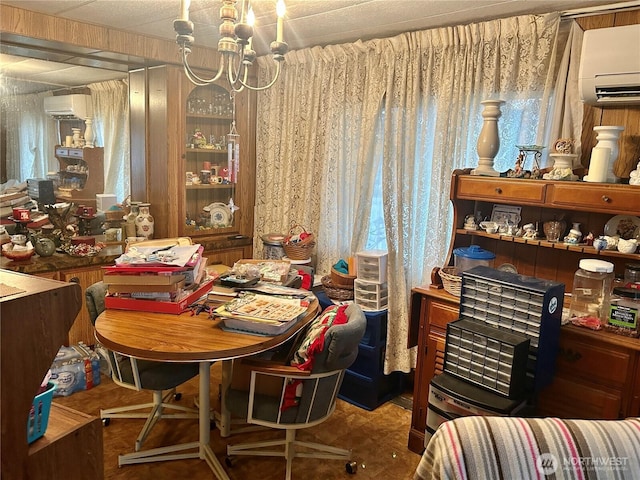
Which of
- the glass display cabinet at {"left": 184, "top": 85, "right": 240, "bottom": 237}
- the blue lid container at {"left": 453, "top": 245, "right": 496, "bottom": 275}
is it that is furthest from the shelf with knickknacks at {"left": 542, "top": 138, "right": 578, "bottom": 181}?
the glass display cabinet at {"left": 184, "top": 85, "right": 240, "bottom": 237}

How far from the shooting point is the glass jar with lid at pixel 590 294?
2117mm

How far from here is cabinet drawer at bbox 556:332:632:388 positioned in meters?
1.91

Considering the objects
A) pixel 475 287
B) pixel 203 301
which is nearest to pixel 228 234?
pixel 203 301

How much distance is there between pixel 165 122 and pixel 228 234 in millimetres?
1012

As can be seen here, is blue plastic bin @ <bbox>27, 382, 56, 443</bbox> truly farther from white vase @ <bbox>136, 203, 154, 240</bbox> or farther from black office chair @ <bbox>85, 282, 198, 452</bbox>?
white vase @ <bbox>136, 203, 154, 240</bbox>

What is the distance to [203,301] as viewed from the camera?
7.69ft

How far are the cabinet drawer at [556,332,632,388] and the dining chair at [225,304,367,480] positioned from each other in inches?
33.8

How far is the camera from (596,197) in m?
2.07

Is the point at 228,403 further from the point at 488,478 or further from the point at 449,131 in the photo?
the point at 449,131

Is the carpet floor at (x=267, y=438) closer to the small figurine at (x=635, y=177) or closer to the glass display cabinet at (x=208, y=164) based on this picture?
the glass display cabinet at (x=208, y=164)

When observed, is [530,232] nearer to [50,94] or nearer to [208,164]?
[208,164]

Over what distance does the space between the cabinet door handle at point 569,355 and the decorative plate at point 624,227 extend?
58cm

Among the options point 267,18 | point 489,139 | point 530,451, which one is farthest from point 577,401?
point 267,18

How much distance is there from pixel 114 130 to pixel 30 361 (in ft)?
9.60
